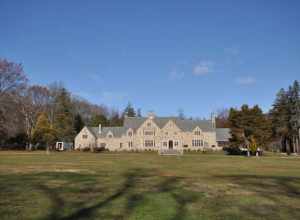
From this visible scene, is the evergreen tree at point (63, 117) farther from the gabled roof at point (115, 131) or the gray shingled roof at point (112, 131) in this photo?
the gabled roof at point (115, 131)

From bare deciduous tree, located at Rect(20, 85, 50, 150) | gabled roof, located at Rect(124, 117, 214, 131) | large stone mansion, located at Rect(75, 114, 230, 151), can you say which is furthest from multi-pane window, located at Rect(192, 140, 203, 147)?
bare deciduous tree, located at Rect(20, 85, 50, 150)

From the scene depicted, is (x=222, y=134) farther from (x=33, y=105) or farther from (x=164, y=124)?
(x=33, y=105)

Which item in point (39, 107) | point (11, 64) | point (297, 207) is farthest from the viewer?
point (39, 107)

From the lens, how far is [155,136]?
76375 mm

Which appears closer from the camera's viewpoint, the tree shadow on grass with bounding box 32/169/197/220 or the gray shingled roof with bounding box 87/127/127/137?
the tree shadow on grass with bounding box 32/169/197/220

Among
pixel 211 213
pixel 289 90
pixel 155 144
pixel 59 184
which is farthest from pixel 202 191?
pixel 289 90

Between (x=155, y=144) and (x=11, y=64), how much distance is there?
37.8 metres

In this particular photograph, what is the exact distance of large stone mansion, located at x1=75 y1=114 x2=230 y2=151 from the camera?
3014 inches

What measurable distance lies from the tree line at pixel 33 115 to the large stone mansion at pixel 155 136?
6.55 metres

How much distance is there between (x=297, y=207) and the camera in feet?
31.0

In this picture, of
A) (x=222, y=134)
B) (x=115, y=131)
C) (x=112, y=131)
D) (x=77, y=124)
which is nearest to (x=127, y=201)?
(x=115, y=131)

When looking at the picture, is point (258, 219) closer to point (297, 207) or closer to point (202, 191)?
point (297, 207)

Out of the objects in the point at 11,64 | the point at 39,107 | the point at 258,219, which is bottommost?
the point at 258,219

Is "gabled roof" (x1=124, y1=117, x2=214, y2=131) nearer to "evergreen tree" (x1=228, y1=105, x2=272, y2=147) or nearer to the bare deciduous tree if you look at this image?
"evergreen tree" (x1=228, y1=105, x2=272, y2=147)
